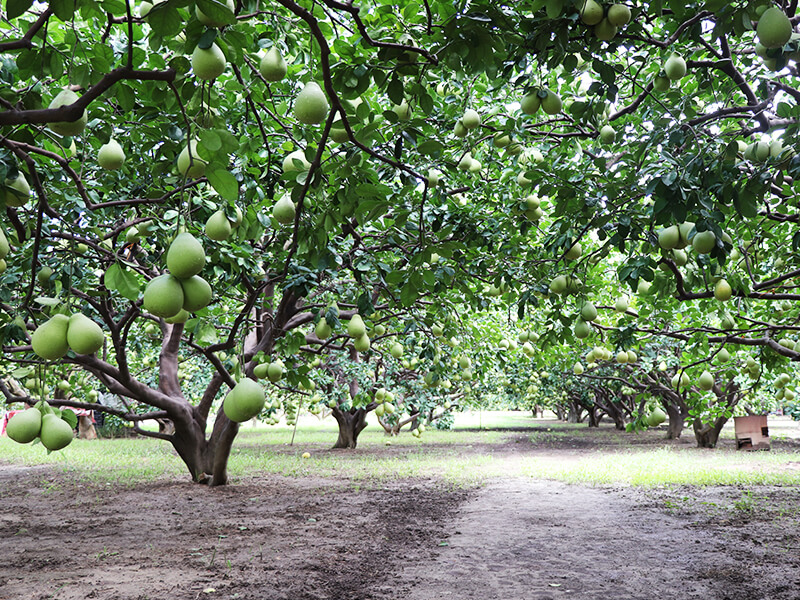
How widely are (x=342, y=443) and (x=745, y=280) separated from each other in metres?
16.3

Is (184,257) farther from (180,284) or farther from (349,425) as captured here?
(349,425)

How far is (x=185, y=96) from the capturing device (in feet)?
8.18

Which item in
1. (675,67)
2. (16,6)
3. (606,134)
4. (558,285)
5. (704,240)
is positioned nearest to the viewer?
(16,6)

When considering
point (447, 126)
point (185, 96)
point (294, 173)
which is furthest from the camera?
point (447, 126)

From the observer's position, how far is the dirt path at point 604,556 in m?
5.07

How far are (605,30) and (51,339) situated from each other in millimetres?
2386

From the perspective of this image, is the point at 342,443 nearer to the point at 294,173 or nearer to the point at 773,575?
the point at 773,575

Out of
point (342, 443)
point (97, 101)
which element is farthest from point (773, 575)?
point (342, 443)

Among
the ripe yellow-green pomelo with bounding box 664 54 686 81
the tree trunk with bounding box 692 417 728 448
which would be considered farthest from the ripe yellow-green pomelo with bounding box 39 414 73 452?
the tree trunk with bounding box 692 417 728 448

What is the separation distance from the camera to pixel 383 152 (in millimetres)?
4891

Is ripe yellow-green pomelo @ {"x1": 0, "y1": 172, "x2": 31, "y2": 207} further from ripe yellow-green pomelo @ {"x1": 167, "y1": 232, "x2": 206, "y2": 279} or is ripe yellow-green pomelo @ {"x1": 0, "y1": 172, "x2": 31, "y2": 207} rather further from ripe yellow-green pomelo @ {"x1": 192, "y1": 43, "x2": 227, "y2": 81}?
ripe yellow-green pomelo @ {"x1": 167, "y1": 232, "x2": 206, "y2": 279}

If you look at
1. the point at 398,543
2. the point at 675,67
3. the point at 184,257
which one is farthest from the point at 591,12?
the point at 398,543

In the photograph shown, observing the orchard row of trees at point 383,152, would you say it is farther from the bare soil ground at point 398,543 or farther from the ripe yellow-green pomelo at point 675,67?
the bare soil ground at point 398,543

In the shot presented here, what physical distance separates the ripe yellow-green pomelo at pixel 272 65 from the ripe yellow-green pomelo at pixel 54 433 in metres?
1.50
